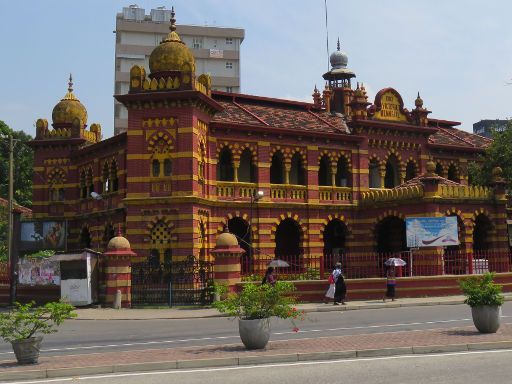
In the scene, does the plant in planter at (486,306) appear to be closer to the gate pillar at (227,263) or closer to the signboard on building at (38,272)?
the gate pillar at (227,263)

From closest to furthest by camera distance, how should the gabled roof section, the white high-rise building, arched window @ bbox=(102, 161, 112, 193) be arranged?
the gabled roof section, arched window @ bbox=(102, 161, 112, 193), the white high-rise building

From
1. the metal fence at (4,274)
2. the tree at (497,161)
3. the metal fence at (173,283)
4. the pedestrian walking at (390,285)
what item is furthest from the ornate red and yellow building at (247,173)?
the pedestrian walking at (390,285)

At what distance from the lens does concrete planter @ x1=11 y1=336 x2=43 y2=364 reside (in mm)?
12602

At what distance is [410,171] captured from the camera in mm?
40781

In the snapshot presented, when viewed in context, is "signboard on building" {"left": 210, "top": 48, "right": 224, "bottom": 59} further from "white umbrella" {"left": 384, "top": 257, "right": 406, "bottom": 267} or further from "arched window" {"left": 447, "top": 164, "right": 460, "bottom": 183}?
"white umbrella" {"left": 384, "top": 257, "right": 406, "bottom": 267}

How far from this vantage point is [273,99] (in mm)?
39156

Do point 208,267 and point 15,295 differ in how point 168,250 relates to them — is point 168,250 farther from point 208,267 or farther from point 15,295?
point 15,295

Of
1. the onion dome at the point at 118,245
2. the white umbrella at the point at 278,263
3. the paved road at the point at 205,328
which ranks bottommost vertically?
the paved road at the point at 205,328

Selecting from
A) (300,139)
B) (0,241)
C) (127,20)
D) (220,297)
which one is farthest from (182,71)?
(127,20)

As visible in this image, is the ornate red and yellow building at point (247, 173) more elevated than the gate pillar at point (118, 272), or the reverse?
the ornate red and yellow building at point (247, 173)

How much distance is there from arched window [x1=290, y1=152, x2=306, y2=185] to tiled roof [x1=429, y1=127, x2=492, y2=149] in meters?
9.75

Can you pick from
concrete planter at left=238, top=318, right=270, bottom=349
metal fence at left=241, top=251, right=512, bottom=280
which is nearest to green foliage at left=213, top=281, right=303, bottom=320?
concrete planter at left=238, top=318, right=270, bottom=349

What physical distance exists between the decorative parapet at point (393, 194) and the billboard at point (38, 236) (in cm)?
1663

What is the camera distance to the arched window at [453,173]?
42.1 metres
